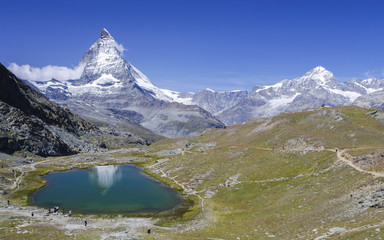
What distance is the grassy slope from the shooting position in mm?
55413

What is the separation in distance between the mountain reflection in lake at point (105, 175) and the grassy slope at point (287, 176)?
93.9ft

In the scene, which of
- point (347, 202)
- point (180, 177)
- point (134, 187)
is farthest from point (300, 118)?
point (347, 202)

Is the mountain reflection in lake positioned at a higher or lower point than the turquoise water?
higher

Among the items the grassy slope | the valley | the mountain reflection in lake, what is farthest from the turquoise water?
the grassy slope

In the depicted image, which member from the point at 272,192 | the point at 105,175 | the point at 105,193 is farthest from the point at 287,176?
the point at 105,175

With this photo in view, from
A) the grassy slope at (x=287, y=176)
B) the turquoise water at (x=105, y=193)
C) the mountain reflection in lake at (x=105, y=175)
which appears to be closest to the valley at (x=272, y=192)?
the grassy slope at (x=287, y=176)

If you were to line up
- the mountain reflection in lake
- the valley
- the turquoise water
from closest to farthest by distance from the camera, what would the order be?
1. the valley
2. the turquoise water
3. the mountain reflection in lake

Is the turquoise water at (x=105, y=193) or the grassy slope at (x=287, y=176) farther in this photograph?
the turquoise water at (x=105, y=193)

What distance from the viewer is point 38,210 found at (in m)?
84.8

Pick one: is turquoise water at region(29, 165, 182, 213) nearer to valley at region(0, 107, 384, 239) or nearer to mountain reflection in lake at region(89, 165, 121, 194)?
mountain reflection in lake at region(89, 165, 121, 194)

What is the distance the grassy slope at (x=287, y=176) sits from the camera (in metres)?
55.4

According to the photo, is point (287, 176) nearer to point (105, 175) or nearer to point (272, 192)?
point (272, 192)

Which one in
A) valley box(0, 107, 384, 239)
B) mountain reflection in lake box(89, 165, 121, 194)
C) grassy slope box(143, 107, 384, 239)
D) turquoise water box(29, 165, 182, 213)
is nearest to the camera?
valley box(0, 107, 384, 239)

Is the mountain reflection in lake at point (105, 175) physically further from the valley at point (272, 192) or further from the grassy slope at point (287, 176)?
the grassy slope at point (287, 176)
